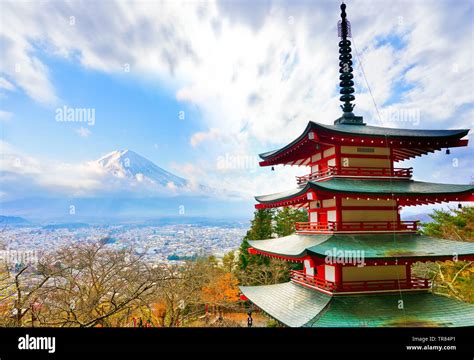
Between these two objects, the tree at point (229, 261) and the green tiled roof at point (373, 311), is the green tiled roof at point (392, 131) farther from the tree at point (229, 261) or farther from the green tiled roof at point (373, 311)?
the tree at point (229, 261)

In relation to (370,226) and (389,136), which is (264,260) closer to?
(370,226)

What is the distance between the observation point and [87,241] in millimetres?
8086

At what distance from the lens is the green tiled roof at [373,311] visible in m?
4.34

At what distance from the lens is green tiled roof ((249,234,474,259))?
4695 millimetres

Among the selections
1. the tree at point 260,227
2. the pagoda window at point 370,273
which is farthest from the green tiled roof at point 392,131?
the tree at point 260,227

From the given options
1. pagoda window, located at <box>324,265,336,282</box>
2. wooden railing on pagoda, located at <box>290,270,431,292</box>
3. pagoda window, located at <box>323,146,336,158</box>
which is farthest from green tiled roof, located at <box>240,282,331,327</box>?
pagoda window, located at <box>323,146,336,158</box>

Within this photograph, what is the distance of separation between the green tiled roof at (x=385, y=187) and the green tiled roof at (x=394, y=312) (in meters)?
1.87

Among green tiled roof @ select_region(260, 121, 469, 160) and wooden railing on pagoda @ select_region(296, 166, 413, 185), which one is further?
wooden railing on pagoda @ select_region(296, 166, 413, 185)

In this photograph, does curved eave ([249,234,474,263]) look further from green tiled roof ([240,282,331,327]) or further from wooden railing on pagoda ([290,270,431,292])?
green tiled roof ([240,282,331,327])

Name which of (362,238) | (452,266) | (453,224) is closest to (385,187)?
(362,238)

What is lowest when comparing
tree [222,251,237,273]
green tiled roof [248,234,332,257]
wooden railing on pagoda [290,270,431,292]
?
tree [222,251,237,273]
